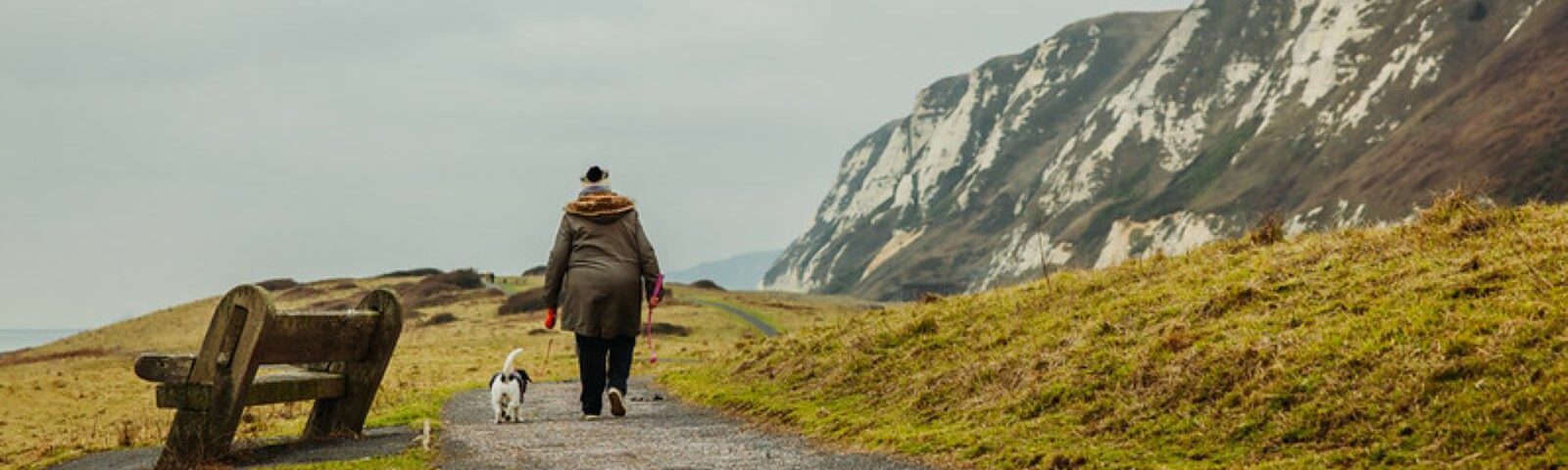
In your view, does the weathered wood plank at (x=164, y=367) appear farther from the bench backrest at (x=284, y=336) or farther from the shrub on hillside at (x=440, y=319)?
the shrub on hillside at (x=440, y=319)

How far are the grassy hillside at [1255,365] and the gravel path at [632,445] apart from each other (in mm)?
677

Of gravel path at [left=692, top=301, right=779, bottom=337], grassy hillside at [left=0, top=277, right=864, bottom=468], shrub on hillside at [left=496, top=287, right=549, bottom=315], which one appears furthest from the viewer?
shrub on hillside at [left=496, top=287, right=549, bottom=315]

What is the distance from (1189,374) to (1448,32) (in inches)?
4894

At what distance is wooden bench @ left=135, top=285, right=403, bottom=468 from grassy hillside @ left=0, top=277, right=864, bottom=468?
1.66 meters

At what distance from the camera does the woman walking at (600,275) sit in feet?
46.4

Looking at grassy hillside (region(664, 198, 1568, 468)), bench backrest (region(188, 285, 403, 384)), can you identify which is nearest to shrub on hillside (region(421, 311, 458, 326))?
grassy hillside (region(664, 198, 1568, 468))

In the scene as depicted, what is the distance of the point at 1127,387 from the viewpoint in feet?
36.8

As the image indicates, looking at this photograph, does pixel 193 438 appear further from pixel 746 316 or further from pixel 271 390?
pixel 746 316

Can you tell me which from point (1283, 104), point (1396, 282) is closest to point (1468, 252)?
point (1396, 282)

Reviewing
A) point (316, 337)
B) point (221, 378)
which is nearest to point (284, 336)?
point (316, 337)

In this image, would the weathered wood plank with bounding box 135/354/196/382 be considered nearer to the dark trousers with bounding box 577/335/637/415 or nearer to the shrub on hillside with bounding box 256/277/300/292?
the dark trousers with bounding box 577/335/637/415

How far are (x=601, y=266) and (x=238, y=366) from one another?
4504 mm

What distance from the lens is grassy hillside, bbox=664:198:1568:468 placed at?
837 centimetres

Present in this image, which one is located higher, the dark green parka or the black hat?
the black hat
